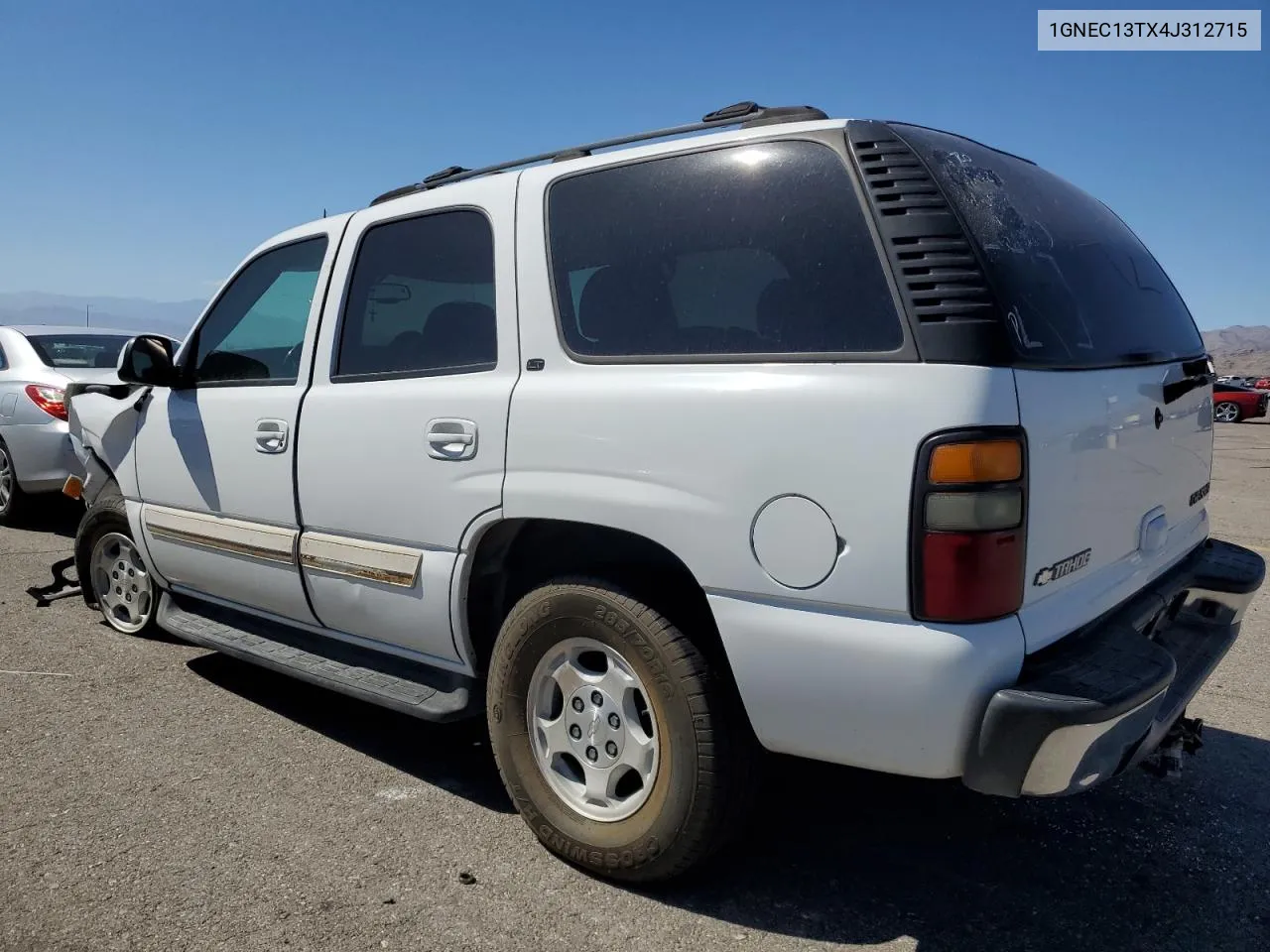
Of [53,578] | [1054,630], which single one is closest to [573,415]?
[1054,630]

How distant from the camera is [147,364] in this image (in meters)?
4.01

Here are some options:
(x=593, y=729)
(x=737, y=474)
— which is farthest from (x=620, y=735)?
(x=737, y=474)

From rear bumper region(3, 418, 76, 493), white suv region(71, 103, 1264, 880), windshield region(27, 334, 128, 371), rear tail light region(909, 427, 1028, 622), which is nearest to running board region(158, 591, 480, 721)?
white suv region(71, 103, 1264, 880)

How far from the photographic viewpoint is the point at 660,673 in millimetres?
2469

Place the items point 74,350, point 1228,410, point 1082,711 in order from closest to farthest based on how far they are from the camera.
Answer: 1. point 1082,711
2. point 74,350
3. point 1228,410

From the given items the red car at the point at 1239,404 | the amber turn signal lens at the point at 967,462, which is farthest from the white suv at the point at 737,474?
the red car at the point at 1239,404

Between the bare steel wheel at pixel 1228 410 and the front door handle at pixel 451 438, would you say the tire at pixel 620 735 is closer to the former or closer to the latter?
the front door handle at pixel 451 438

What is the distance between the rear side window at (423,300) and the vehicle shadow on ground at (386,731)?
138cm

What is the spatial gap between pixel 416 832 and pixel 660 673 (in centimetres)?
107

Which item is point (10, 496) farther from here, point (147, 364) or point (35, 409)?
point (147, 364)

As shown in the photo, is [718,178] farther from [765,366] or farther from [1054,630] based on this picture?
[1054,630]

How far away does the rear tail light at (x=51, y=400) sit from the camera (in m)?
7.32

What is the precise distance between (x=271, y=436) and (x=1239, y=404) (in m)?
33.5

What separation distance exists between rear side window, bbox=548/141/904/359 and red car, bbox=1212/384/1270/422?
3266 centimetres
